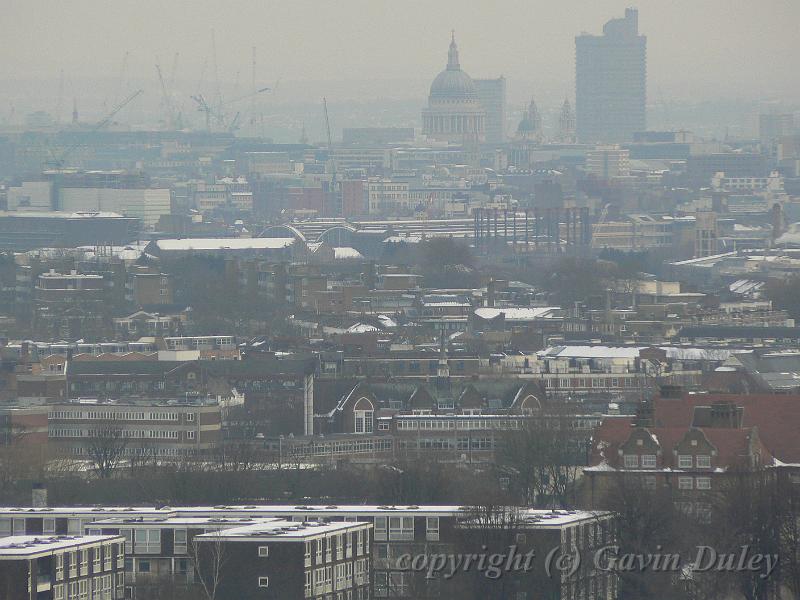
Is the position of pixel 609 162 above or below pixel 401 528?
below

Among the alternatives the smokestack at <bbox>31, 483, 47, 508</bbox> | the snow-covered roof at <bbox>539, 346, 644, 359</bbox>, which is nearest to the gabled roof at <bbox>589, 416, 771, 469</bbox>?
the smokestack at <bbox>31, 483, 47, 508</bbox>

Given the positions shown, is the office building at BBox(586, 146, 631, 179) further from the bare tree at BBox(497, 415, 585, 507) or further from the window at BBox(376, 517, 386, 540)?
the window at BBox(376, 517, 386, 540)

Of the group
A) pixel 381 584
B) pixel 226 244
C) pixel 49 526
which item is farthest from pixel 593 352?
pixel 226 244

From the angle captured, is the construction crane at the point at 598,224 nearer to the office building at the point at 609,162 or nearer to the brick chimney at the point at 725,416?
the office building at the point at 609,162

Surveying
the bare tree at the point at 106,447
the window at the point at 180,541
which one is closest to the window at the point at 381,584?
the window at the point at 180,541

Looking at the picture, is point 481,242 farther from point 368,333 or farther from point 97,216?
point 368,333

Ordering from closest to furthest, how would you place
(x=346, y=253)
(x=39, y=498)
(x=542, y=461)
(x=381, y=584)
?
(x=381, y=584)
(x=39, y=498)
(x=542, y=461)
(x=346, y=253)

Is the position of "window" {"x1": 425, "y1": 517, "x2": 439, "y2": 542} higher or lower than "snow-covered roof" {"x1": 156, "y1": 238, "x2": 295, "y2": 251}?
higher

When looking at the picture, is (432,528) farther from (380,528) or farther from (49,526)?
(49,526)
